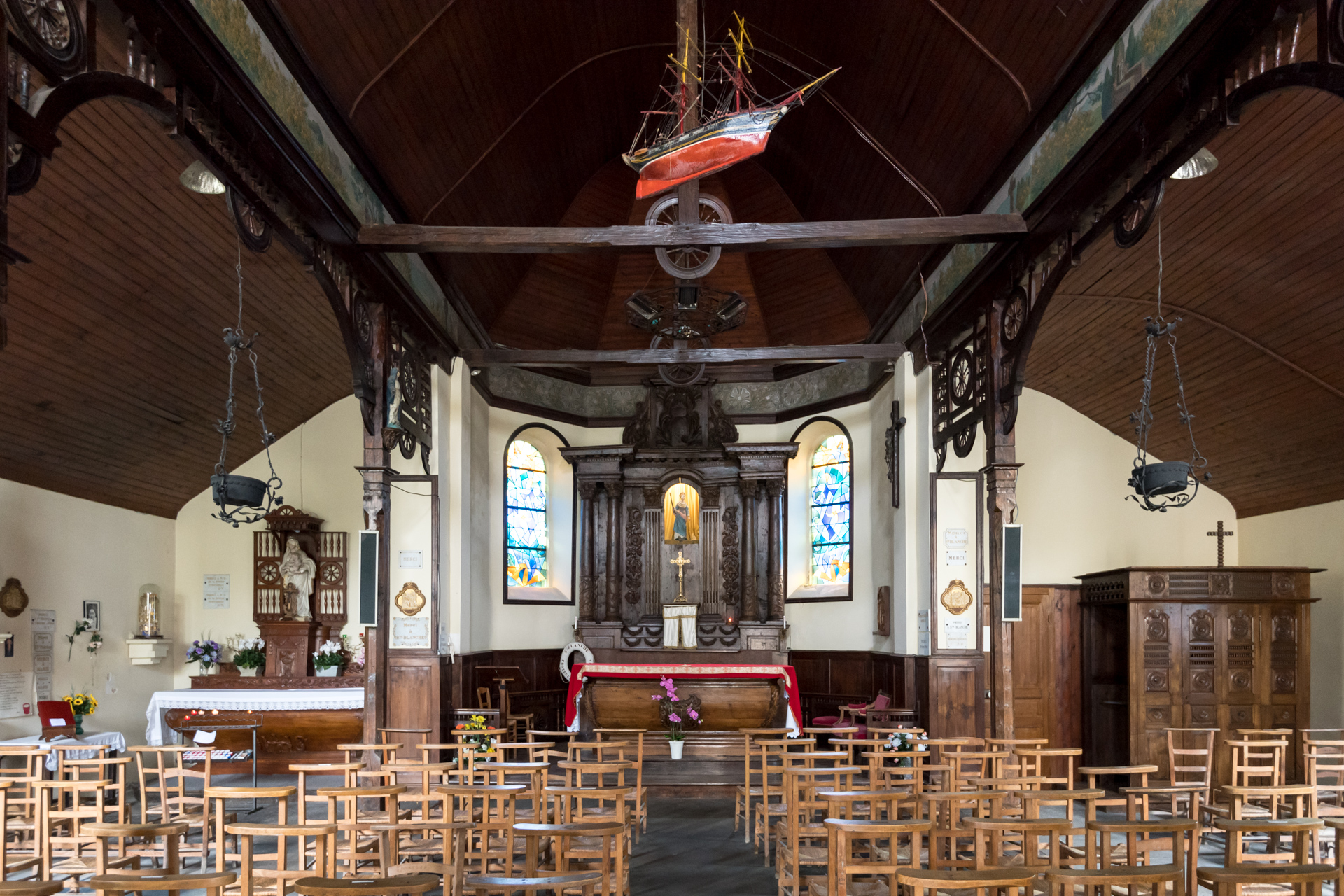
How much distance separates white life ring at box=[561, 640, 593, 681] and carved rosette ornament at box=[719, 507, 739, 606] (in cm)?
201

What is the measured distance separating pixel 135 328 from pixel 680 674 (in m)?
6.34

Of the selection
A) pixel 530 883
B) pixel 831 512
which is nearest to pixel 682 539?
pixel 831 512

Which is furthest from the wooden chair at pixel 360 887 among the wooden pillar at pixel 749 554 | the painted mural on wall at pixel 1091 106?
the wooden pillar at pixel 749 554

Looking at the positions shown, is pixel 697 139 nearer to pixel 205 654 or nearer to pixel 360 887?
pixel 360 887

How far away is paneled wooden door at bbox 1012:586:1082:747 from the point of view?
12.5 metres

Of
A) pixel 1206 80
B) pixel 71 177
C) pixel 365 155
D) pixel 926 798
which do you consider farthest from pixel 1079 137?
pixel 71 177

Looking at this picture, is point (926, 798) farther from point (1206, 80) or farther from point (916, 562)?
point (916, 562)

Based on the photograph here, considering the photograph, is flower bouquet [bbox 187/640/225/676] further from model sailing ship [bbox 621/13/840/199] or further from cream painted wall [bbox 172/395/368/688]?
model sailing ship [bbox 621/13/840/199]

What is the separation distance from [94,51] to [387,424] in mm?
5222

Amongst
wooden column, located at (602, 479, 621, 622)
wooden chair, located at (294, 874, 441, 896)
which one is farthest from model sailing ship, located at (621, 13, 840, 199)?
wooden column, located at (602, 479, 621, 622)

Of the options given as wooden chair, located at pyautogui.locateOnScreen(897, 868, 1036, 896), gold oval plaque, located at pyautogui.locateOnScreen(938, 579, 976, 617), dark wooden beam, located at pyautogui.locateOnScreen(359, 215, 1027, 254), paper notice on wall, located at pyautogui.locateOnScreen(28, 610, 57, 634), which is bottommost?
wooden chair, located at pyautogui.locateOnScreen(897, 868, 1036, 896)

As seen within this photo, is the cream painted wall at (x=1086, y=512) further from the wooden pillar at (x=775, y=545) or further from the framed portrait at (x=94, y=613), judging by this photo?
the framed portrait at (x=94, y=613)

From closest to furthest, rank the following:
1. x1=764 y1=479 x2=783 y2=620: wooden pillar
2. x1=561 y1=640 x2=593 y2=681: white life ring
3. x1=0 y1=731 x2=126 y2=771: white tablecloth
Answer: x1=0 y1=731 x2=126 y2=771: white tablecloth → x1=561 y1=640 x2=593 y2=681: white life ring → x1=764 y1=479 x2=783 y2=620: wooden pillar

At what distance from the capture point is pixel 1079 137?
7.61m
